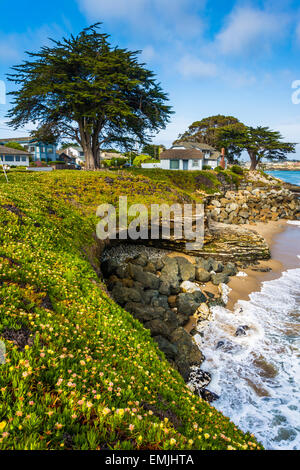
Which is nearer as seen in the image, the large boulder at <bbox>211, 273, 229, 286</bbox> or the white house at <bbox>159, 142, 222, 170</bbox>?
the large boulder at <bbox>211, 273, 229, 286</bbox>

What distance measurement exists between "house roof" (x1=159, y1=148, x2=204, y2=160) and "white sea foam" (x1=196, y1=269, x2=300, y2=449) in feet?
157

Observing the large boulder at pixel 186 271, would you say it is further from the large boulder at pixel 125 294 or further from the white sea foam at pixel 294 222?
the white sea foam at pixel 294 222

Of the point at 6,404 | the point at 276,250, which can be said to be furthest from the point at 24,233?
the point at 276,250

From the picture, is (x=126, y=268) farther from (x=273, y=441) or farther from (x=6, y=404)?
(x=6, y=404)

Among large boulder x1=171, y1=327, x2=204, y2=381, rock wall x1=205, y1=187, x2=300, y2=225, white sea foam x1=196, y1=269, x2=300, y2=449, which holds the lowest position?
white sea foam x1=196, y1=269, x2=300, y2=449

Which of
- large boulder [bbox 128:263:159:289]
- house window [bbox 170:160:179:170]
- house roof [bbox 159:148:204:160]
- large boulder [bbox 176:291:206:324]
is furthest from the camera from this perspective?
house window [bbox 170:160:179:170]

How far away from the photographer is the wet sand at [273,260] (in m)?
15.1

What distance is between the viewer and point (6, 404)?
2576mm

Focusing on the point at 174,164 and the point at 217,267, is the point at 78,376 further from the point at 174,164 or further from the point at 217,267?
the point at 174,164

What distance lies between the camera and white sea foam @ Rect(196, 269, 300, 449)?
7.37 metres

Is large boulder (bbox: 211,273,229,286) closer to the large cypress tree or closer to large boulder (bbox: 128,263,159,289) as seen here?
large boulder (bbox: 128,263,159,289)

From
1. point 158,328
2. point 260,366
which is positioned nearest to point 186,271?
point 158,328

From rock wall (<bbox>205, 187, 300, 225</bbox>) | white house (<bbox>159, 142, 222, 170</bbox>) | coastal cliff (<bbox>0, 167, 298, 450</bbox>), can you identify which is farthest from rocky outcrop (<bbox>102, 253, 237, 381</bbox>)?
white house (<bbox>159, 142, 222, 170</bbox>)

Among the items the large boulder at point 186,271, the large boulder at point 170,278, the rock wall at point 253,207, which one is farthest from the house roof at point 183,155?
the large boulder at point 170,278
